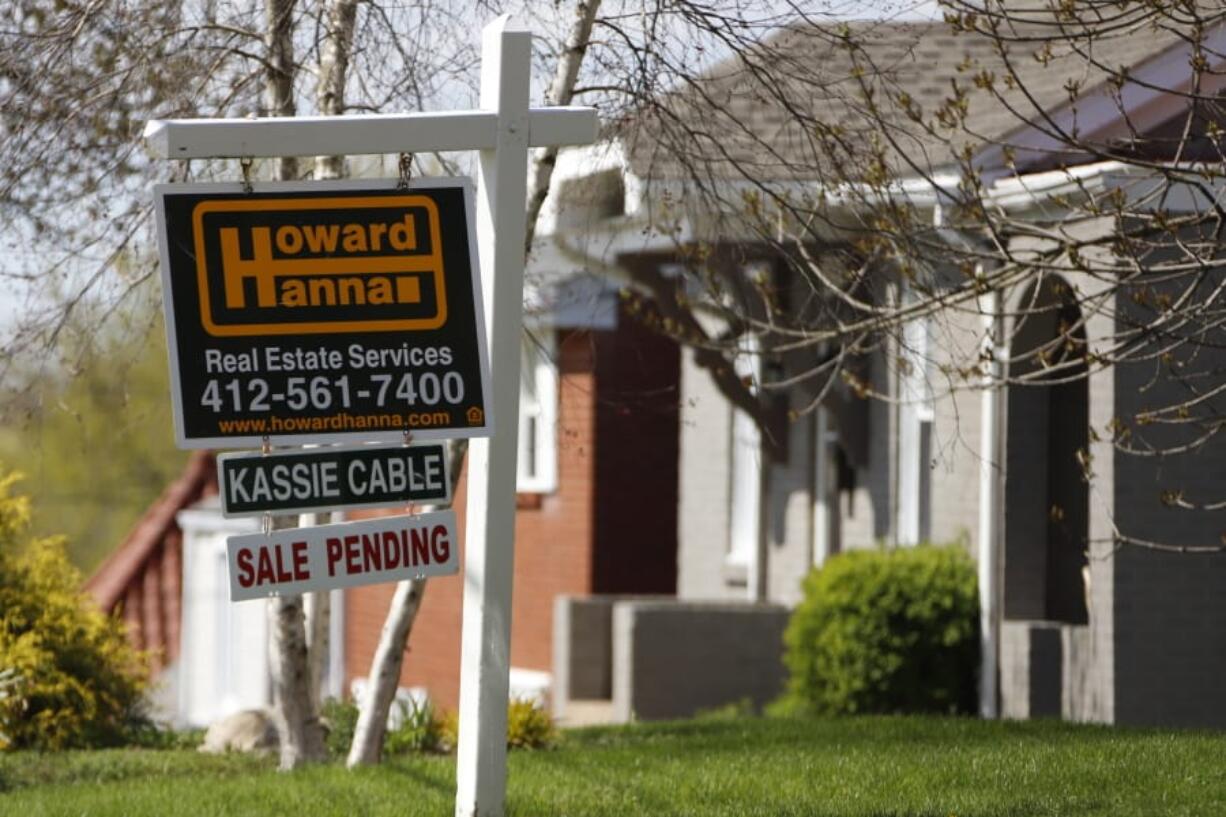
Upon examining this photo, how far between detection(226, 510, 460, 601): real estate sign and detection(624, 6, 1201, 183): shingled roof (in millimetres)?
2998

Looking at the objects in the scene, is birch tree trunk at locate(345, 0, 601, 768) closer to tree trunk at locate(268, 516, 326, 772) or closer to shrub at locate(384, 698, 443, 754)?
tree trunk at locate(268, 516, 326, 772)

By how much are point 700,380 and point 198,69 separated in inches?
383

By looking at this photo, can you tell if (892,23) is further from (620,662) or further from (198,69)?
(620,662)

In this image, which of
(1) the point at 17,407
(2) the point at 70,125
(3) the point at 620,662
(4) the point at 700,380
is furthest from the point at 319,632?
(4) the point at 700,380

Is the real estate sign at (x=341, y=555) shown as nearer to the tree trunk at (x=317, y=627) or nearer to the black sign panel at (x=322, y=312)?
the black sign panel at (x=322, y=312)

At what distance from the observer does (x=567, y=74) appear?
10.8 meters

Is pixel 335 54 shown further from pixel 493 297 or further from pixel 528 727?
pixel 528 727

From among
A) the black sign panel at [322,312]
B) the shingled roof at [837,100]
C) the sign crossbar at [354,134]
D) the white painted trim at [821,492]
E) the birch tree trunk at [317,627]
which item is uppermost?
the shingled roof at [837,100]

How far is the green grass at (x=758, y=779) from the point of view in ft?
28.1

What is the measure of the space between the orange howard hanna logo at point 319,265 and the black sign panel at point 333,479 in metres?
0.47

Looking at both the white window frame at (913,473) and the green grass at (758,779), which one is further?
the white window frame at (913,473)

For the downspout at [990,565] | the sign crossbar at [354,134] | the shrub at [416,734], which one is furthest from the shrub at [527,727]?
the sign crossbar at [354,134]

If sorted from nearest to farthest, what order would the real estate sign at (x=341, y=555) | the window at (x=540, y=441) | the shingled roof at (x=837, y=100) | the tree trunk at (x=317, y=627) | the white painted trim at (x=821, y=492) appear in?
the real estate sign at (x=341, y=555), the shingled roof at (x=837, y=100), the tree trunk at (x=317, y=627), the white painted trim at (x=821, y=492), the window at (x=540, y=441)

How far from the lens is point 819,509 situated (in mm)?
18391
